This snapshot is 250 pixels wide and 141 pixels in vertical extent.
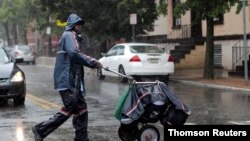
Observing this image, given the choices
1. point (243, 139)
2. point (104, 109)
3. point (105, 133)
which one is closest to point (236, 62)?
point (104, 109)

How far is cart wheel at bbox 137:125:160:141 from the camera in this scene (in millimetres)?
7688

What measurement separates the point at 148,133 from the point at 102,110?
4635 mm

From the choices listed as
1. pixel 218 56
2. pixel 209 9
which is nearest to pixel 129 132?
pixel 209 9

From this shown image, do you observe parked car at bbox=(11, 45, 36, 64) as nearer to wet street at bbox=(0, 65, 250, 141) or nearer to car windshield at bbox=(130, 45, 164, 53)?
car windshield at bbox=(130, 45, 164, 53)

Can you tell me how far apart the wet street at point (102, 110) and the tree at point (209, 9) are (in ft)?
7.51

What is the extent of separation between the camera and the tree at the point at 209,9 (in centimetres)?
1869

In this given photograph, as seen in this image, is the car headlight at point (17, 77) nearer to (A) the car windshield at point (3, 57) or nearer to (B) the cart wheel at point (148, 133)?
(A) the car windshield at point (3, 57)

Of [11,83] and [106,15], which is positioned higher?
[106,15]

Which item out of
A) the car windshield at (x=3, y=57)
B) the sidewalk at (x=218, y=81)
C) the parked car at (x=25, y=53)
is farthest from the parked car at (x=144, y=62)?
the parked car at (x=25, y=53)

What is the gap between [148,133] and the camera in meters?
7.71

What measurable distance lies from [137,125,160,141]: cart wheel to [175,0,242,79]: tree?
11.5m

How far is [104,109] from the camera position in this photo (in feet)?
40.9

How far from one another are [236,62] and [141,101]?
17.0 m

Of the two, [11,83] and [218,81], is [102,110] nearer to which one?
[11,83]
